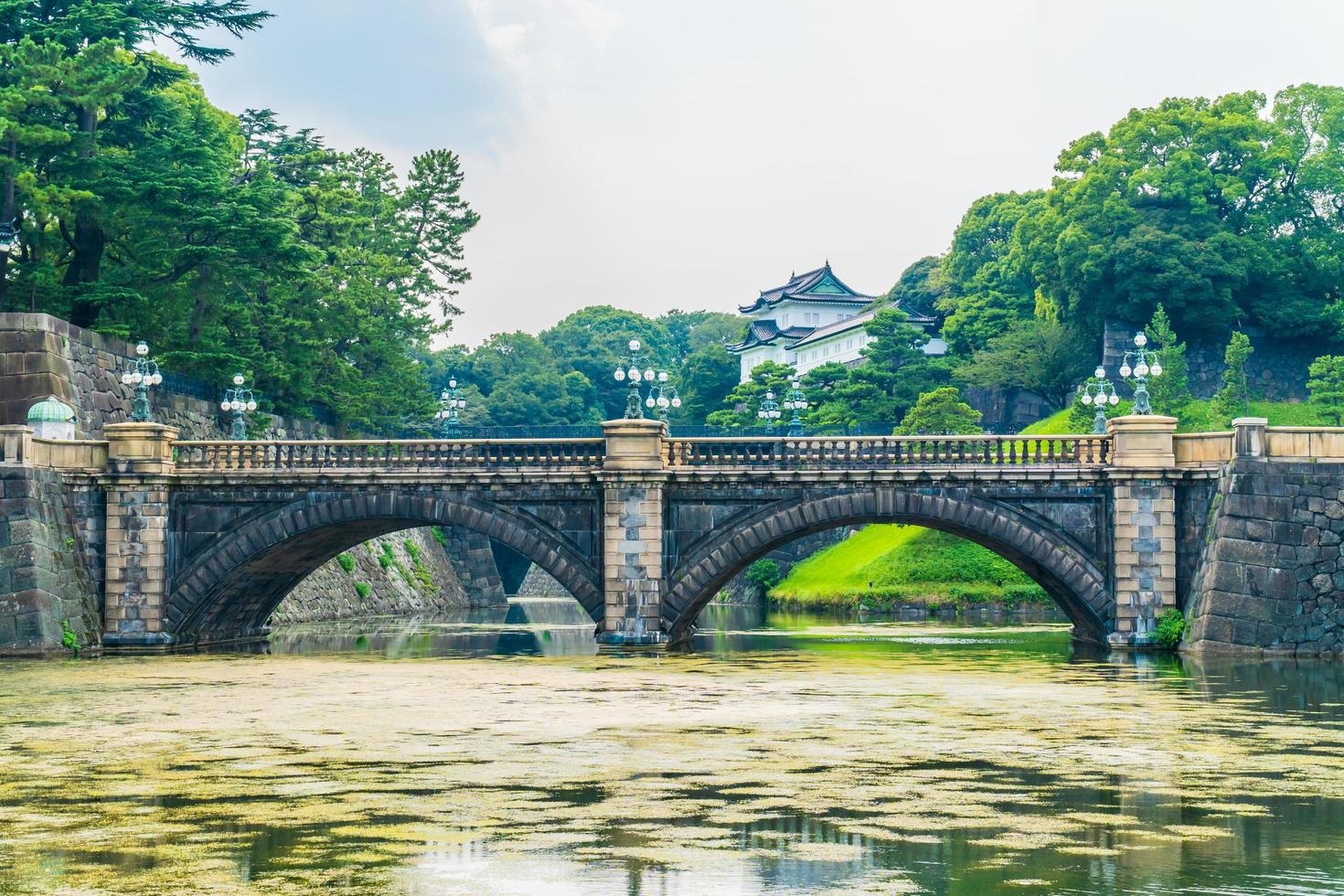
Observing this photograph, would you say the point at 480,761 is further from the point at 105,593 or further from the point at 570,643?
the point at 570,643

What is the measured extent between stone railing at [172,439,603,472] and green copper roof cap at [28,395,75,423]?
12.0 feet

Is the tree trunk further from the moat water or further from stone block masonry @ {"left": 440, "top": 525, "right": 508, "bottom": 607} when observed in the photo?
stone block masonry @ {"left": 440, "top": 525, "right": 508, "bottom": 607}

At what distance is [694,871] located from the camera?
15.7 meters

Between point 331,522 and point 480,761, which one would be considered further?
point 331,522

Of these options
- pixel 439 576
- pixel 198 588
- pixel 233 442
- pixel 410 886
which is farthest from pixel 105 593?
pixel 439 576

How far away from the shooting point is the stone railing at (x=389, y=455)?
152 feet

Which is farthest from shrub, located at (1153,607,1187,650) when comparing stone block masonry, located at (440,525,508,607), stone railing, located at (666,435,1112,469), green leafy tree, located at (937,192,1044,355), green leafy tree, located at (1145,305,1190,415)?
stone block masonry, located at (440,525,508,607)

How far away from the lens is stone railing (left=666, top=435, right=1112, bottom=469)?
44625 millimetres

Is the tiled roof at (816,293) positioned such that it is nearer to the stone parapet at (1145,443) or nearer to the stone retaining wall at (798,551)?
the stone retaining wall at (798,551)

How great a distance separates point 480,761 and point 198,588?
25444mm

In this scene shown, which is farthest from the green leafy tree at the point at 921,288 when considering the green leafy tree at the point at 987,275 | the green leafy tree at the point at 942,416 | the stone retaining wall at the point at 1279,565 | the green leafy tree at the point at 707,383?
the stone retaining wall at the point at 1279,565

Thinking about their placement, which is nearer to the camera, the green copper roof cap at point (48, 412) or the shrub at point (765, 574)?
the green copper roof cap at point (48, 412)

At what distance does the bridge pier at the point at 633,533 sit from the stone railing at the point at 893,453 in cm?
106

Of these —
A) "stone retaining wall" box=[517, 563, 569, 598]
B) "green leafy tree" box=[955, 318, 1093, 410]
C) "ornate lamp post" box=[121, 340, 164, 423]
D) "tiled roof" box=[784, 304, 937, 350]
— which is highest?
"tiled roof" box=[784, 304, 937, 350]
